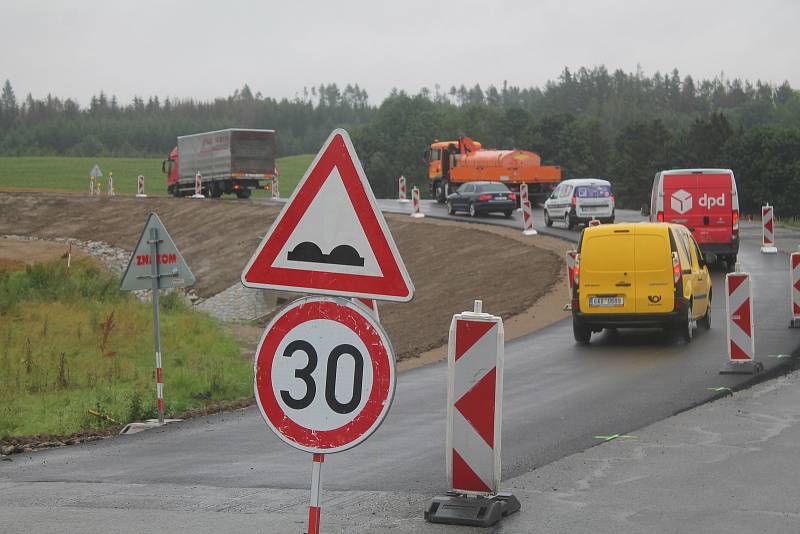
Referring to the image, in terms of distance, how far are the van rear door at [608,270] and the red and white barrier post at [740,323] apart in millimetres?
3364

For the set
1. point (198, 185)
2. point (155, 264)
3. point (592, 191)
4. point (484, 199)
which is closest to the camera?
point (155, 264)

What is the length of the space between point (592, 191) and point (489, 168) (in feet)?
49.1

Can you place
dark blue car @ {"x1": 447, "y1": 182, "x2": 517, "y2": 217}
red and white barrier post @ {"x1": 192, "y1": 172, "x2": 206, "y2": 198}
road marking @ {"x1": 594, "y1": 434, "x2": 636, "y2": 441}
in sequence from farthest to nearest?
red and white barrier post @ {"x1": 192, "y1": 172, "x2": 206, "y2": 198} → dark blue car @ {"x1": 447, "y1": 182, "x2": 517, "y2": 217} → road marking @ {"x1": 594, "y1": 434, "x2": 636, "y2": 441}

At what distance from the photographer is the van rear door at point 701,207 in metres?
29.0

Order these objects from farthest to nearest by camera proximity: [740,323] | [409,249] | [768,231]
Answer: [409,249] → [768,231] → [740,323]

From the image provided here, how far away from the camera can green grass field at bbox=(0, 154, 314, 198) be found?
113 metres

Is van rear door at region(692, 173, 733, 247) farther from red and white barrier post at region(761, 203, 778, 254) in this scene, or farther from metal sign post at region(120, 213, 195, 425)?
metal sign post at region(120, 213, 195, 425)

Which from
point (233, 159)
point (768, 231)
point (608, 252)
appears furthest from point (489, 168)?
point (608, 252)

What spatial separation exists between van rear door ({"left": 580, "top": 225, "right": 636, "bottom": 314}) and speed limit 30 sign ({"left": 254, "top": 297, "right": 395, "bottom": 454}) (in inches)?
526

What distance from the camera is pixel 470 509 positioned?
7539mm

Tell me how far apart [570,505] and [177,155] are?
2526 inches

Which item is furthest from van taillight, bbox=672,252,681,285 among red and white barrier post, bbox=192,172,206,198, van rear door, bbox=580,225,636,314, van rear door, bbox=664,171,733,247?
red and white barrier post, bbox=192,172,206,198

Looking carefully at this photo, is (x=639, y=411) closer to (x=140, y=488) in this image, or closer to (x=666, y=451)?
(x=666, y=451)

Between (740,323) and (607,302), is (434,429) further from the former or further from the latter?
(607,302)
